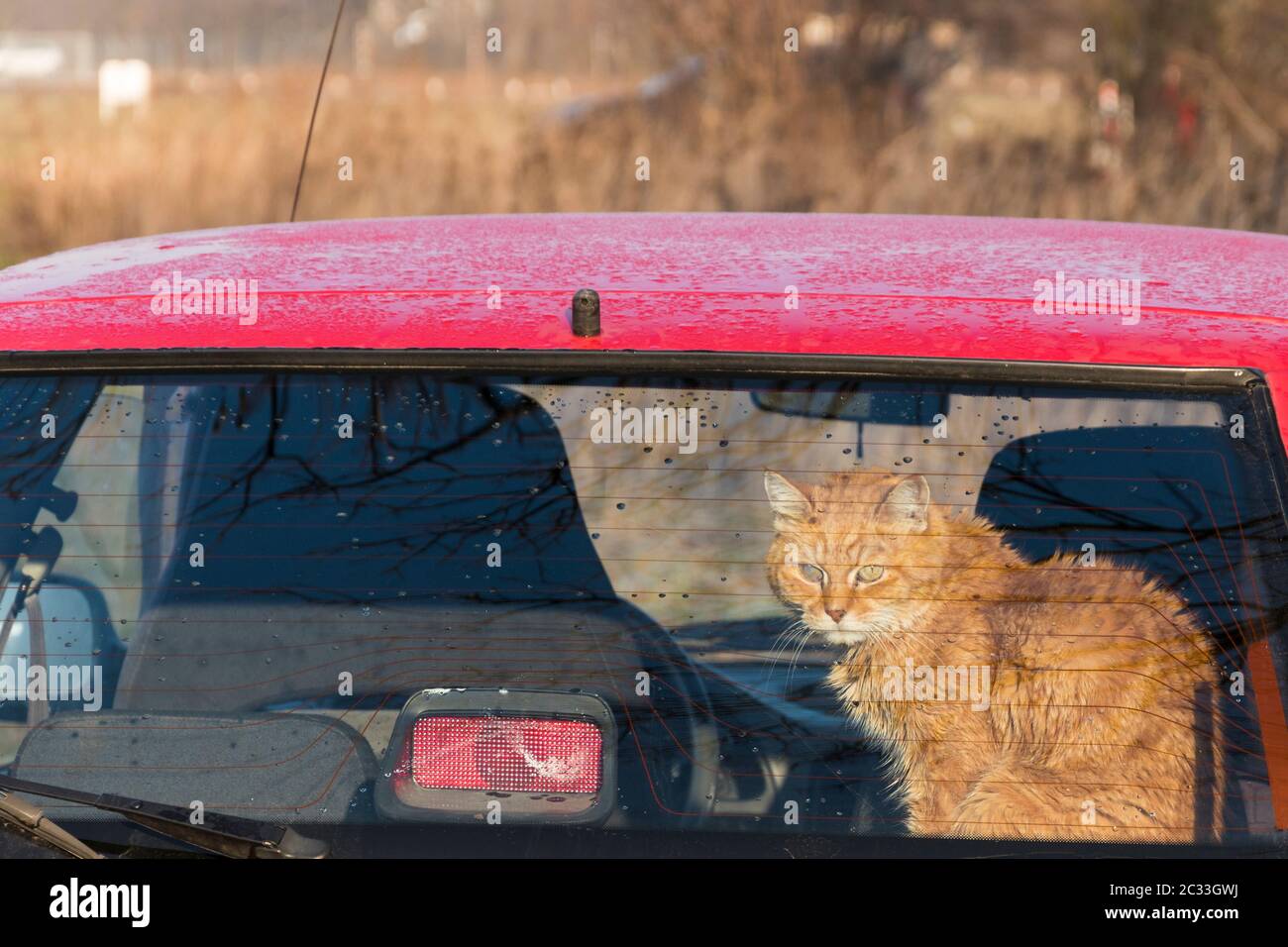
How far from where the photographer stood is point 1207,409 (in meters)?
1.58

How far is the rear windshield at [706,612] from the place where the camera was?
5.20 feet

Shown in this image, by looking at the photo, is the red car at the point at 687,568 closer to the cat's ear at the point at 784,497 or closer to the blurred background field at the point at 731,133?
the cat's ear at the point at 784,497

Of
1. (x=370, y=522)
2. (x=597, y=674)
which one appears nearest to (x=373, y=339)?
(x=370, y=522)

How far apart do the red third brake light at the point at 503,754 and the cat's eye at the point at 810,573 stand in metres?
0.29

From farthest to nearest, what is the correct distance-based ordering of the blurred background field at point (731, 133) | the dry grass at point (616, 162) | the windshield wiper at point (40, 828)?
the blurred background field at point (731, 133)
the dry grass at point (616, 162)
the windshield wiper at point (40, 828)

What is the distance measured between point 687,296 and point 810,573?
340 millimetres

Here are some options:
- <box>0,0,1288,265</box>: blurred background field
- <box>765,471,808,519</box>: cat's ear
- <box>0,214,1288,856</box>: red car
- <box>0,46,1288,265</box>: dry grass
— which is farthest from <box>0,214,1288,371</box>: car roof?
<box>0,46,1288,265</box>: dry grass

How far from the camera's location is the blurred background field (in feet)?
37.1

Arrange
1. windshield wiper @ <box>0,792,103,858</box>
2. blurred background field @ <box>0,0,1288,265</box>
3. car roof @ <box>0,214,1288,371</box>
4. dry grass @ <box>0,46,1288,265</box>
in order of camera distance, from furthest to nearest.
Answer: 1. blurred background field @ <box>0,0,1288,265</box>
2. dry grass @ <box>0,46,1288,265</box>
3. car roof @ <box>0,214,1288,371</box>
4. windshield wiper @ <box>0,792,103,858</box>

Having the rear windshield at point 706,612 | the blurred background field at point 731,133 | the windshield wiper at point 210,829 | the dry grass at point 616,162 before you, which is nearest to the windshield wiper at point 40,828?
the windshield wiper at point 210,829

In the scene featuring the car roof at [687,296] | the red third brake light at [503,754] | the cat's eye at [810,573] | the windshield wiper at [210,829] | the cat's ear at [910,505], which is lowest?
the windshield wiper at [210,829]

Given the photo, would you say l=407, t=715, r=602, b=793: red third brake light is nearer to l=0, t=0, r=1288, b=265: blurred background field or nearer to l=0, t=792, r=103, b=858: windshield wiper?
l=0, t=792, r=103, b=858: windshield wiper

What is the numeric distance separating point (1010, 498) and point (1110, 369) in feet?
0.59

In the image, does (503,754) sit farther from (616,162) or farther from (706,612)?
(616,162)
